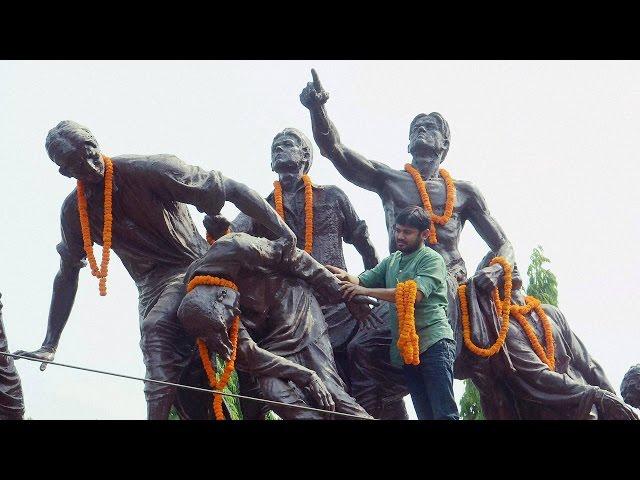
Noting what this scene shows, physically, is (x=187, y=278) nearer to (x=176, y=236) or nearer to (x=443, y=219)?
(x=176, y=236)

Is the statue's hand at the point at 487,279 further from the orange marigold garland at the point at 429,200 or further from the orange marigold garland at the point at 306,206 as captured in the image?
the orange marigold garland at the point at 306,206

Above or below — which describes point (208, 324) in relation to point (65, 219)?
below

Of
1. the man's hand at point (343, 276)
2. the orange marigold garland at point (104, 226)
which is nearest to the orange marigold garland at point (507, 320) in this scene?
the man's hand at point (343, 276)

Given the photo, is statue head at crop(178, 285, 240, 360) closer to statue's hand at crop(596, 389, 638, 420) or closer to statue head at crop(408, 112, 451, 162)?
statue head at crop(408, 112, 451, 162)

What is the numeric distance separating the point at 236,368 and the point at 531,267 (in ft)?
29.1

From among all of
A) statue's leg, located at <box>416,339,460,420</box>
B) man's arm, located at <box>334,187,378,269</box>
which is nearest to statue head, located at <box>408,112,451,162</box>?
man's arm, located at <box>334,187,378,269</box>

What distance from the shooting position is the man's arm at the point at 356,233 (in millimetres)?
8984

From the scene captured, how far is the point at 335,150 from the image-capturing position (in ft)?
29.7

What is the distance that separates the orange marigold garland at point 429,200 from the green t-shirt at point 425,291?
3.28ft

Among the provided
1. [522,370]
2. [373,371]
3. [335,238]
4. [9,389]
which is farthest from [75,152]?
[522,370]

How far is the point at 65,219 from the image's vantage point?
8117 millimetres

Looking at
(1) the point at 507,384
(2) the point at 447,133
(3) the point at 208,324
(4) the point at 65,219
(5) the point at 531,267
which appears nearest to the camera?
(3) the point at 208,324

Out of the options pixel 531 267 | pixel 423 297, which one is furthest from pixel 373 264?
pixel 531 267

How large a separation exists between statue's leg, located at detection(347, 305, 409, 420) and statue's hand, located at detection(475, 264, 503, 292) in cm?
75
